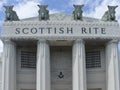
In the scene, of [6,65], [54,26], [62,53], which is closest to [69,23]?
[54,26]

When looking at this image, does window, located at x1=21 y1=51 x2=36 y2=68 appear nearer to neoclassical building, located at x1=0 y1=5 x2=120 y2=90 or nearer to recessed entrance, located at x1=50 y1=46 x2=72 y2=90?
neoclassical building, located at x1=0 y1=5 x2=120 y2=90

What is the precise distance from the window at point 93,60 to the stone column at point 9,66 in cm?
715

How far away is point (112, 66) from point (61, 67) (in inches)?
209

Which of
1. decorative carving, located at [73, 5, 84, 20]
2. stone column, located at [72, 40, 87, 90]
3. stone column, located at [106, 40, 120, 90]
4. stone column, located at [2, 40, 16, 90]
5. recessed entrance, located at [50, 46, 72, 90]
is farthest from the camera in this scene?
recessed entrance, located at [50, 46, 72, 90]

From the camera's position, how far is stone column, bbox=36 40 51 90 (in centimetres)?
3466

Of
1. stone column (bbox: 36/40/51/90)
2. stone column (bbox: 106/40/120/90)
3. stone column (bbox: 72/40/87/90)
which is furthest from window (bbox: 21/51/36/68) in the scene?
stone column (bbox: 106/40/120/90)

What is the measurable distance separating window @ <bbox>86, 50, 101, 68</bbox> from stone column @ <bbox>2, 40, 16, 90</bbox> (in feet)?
23.4

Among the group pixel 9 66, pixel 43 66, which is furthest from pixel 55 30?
pixel 9 66

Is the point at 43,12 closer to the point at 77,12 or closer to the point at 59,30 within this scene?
the point at 59,30

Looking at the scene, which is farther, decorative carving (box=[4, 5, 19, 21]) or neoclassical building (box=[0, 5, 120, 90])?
decorative carving (box=[4, 5, 19, 21])

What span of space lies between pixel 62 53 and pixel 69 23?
3855 mm

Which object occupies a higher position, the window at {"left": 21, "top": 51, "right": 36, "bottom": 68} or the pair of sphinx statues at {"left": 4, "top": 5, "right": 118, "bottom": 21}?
the pair of sphinx statues at {"left": 4, "top": 5, "right": 118, "bottom": 21}

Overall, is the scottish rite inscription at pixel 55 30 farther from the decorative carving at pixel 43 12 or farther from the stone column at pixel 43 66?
the decorative carving at pixel 43 12

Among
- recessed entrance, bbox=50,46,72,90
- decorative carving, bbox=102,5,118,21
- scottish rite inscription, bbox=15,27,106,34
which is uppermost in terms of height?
decorative carving, bbox=102,5,118,21
